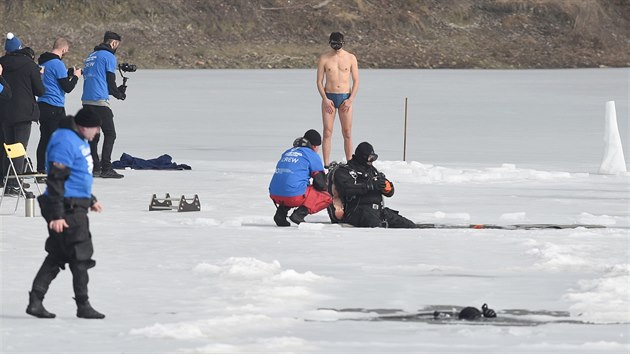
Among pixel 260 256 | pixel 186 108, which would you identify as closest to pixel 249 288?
pixel 260 256

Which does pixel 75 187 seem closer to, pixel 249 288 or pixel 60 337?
pixel 60 337

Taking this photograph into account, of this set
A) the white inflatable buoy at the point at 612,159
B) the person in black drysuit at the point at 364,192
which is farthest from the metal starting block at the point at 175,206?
the white inflatable buoy at the point at 612,159

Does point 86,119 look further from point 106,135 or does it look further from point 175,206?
point 106,135

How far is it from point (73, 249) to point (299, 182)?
15.5 ft

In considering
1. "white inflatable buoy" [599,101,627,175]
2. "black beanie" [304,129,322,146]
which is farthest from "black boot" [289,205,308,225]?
"white inflatable buoy" [599,101,627,175]

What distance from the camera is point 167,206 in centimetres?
1457

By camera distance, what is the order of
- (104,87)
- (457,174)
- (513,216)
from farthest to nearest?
1. (457,174)
2. (104,87)
3. (513,216)

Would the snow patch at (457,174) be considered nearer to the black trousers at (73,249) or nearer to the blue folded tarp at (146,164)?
the blue folded tarp at (146,164)

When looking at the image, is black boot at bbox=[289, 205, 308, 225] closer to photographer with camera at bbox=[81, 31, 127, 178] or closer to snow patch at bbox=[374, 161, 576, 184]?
snow patch at bbox=[374, 161, 576, 184]

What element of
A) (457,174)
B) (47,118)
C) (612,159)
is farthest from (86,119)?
(612,159)

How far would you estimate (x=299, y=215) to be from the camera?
1328 cm

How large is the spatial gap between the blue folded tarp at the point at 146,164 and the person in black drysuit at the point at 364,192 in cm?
571

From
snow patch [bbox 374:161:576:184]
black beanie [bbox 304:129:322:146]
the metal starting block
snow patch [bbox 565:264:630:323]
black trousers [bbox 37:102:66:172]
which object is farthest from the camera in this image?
snow patch [bbox 374:161:576:184]

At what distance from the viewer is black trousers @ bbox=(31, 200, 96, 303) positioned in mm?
8695
